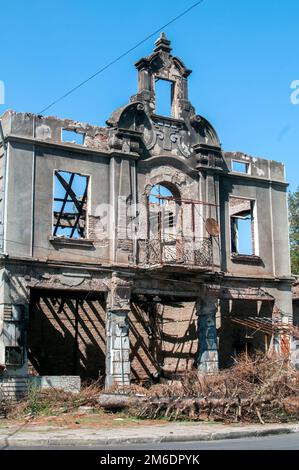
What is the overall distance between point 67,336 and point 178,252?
6.05m

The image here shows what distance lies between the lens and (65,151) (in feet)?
67.2

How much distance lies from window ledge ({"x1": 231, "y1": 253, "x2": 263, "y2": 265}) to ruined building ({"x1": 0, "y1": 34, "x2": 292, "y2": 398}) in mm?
51

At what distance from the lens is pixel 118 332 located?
20422 millimetres

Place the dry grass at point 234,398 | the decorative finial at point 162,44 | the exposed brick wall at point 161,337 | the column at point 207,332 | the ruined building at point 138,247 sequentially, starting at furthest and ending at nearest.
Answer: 1. the exposed brick wall at point 161,337
2. the decorative finial at point 162,44
3. the column at point 207,332
4. the ruined building at point 138,247
5. the dry grass at point 234,398

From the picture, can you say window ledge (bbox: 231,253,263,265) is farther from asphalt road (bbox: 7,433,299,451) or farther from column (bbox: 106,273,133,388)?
asphalt road (bbox: 7,433,299,451)

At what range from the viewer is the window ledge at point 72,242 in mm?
19844

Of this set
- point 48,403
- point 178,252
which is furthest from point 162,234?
point 48,403

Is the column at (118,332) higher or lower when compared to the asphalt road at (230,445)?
higher

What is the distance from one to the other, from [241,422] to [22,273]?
773 cm

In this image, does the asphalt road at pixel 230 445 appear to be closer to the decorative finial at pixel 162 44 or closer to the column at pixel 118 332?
the column at pixel 118 332

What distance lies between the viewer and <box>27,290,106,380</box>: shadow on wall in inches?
941

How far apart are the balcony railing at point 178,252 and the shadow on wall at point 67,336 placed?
9.51 feet

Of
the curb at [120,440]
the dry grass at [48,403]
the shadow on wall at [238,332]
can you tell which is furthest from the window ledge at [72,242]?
the curb at [120,440]
